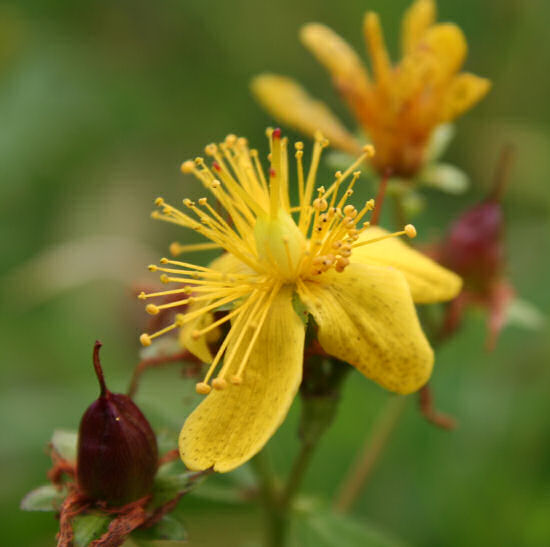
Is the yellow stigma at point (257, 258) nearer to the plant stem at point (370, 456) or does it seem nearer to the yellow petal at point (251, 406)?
the yellow petal at point (251, 406)

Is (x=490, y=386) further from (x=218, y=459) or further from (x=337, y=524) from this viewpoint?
(x=218, y=459)

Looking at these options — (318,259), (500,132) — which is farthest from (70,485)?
(500,132)

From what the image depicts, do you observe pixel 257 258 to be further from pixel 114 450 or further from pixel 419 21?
pixel 419 21

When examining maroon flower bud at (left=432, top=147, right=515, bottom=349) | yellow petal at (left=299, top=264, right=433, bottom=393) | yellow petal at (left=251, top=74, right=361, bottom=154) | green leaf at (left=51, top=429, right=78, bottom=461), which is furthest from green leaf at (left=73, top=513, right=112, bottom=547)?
yellow petal at (left=251, top=74, right=361, bottom=154)

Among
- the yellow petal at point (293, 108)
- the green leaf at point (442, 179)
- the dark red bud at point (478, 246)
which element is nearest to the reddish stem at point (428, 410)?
the dark red bud at point (478, 246)

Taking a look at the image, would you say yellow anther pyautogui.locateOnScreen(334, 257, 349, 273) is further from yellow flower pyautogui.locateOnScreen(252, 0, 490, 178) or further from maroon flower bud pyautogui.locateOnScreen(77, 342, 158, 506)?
yellow flower pyautogui.locateOnScreen(252, 0, 490, 178)
